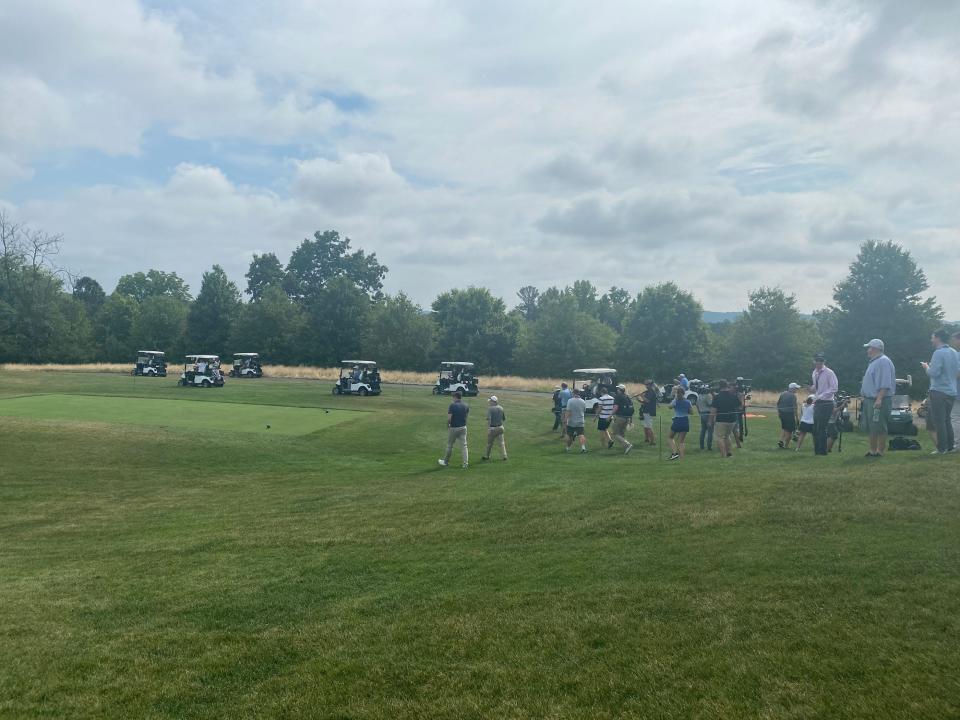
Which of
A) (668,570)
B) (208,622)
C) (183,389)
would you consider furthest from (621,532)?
(183,389)

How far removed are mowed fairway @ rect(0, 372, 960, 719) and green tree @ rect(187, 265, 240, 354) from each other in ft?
245

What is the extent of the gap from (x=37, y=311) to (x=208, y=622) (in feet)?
277

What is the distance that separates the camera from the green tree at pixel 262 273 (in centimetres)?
11694

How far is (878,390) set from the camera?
11570 mm

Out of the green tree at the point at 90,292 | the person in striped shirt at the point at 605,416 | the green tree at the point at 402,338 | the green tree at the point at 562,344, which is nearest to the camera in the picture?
the person in striped shirt at the point at 605,416

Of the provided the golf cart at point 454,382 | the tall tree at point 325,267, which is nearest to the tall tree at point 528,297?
the tall tree at point 325,267

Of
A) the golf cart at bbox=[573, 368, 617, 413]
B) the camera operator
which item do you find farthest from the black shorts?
the golf cart at bbox=[573, 368, 617, 413]

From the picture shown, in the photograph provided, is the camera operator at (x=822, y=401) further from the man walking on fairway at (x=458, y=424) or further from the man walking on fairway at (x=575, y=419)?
the man walking on fairway at (x=458, y=424)

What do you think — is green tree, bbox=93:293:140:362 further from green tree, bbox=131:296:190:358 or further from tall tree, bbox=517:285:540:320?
tall tree, bbox=517:285:540:320

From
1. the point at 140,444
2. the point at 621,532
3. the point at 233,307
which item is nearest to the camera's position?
the point at 621,532

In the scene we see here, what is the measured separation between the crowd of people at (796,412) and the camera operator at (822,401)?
0.06 feet

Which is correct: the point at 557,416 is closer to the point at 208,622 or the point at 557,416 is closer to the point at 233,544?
the point at 233,544

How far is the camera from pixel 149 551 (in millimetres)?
9898

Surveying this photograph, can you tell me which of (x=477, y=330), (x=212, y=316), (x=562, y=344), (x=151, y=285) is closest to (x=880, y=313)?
(x=562, y=344)
